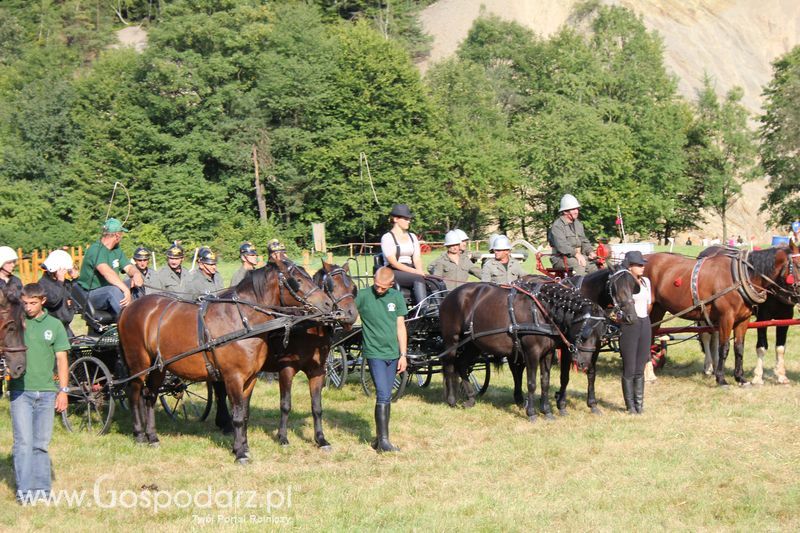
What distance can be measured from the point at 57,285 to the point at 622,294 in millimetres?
6849

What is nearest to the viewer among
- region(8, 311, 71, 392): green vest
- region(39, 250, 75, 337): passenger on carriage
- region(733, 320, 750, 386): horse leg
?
region(8, 311, 71, 392): green vest

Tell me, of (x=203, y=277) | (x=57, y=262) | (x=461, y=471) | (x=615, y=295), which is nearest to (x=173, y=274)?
(x=203, y=277)

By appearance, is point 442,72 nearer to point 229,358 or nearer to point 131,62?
point 131,62

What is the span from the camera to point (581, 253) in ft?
44.7

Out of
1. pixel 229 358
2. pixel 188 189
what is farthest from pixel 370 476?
pixel 188 189

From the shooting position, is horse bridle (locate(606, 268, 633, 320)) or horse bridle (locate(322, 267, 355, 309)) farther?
horse bridle (locate(606, 268, 633, 320))

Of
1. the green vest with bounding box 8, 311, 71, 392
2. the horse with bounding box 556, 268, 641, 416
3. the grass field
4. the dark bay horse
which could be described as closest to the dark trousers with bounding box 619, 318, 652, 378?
the horse with bounding box 556, 268, 641, 416

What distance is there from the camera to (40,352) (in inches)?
316

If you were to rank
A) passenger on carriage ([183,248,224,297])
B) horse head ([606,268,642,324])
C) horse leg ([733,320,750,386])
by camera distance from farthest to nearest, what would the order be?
horse leg ([733,320,750,386])
passenger on carriage ([183,248,224,297])
horse head ([606,268,642,324])

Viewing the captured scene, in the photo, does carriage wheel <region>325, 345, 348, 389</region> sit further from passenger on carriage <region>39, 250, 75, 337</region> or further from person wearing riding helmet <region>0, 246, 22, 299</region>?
person wearing riding helmet <region>0, 246, 22, 299</region>

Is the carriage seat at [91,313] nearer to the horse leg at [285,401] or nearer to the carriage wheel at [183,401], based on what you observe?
the carriage wheel at [183,401]

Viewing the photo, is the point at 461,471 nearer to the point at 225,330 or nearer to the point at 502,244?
the point at 225,330

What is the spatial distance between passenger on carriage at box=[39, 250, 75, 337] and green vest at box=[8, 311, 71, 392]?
8.92 ft

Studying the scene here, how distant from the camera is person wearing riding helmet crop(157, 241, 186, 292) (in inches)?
528
